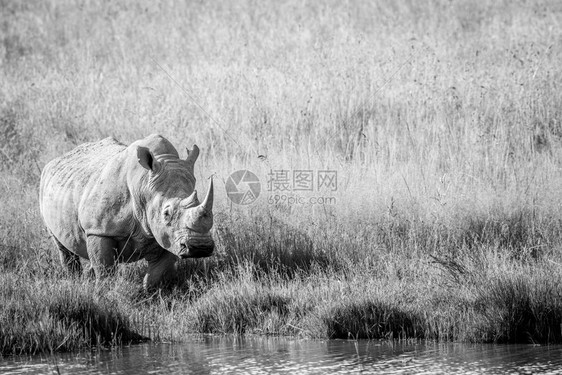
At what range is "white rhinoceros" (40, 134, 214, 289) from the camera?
783cm

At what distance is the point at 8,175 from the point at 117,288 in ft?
14.2

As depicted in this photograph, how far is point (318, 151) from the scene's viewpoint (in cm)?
1158

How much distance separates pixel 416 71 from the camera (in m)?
14.5

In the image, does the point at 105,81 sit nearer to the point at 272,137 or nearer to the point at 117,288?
the point at 272,137

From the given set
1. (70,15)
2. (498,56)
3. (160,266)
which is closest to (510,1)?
(498,56)

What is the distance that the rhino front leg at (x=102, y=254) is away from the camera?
839 centimetres

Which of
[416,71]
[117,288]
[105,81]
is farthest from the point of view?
[105,81]

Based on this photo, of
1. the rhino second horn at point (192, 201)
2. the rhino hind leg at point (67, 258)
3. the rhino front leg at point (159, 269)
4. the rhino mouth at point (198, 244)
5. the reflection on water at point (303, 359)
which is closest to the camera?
the reflection on water at point (303, 359)

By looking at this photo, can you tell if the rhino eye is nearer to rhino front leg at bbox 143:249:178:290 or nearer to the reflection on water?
rhino front leg at bbox 143:249:178:290

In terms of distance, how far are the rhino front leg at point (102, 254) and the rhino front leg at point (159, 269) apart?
1.12ft

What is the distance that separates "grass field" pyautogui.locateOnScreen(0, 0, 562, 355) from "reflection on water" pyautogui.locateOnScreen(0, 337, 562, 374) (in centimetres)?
29

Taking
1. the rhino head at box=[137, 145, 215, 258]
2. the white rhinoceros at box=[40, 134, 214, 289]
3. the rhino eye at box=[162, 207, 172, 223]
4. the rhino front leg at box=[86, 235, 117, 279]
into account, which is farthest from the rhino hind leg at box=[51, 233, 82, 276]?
the rhino eye at box=[162, 207, 172, 223]

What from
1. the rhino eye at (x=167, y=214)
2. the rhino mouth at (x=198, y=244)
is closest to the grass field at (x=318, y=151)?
the rhino mouth at (x=198, y=244)

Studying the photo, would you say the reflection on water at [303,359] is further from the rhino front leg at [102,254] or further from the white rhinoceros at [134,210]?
the rhino front leg at [102,254]
